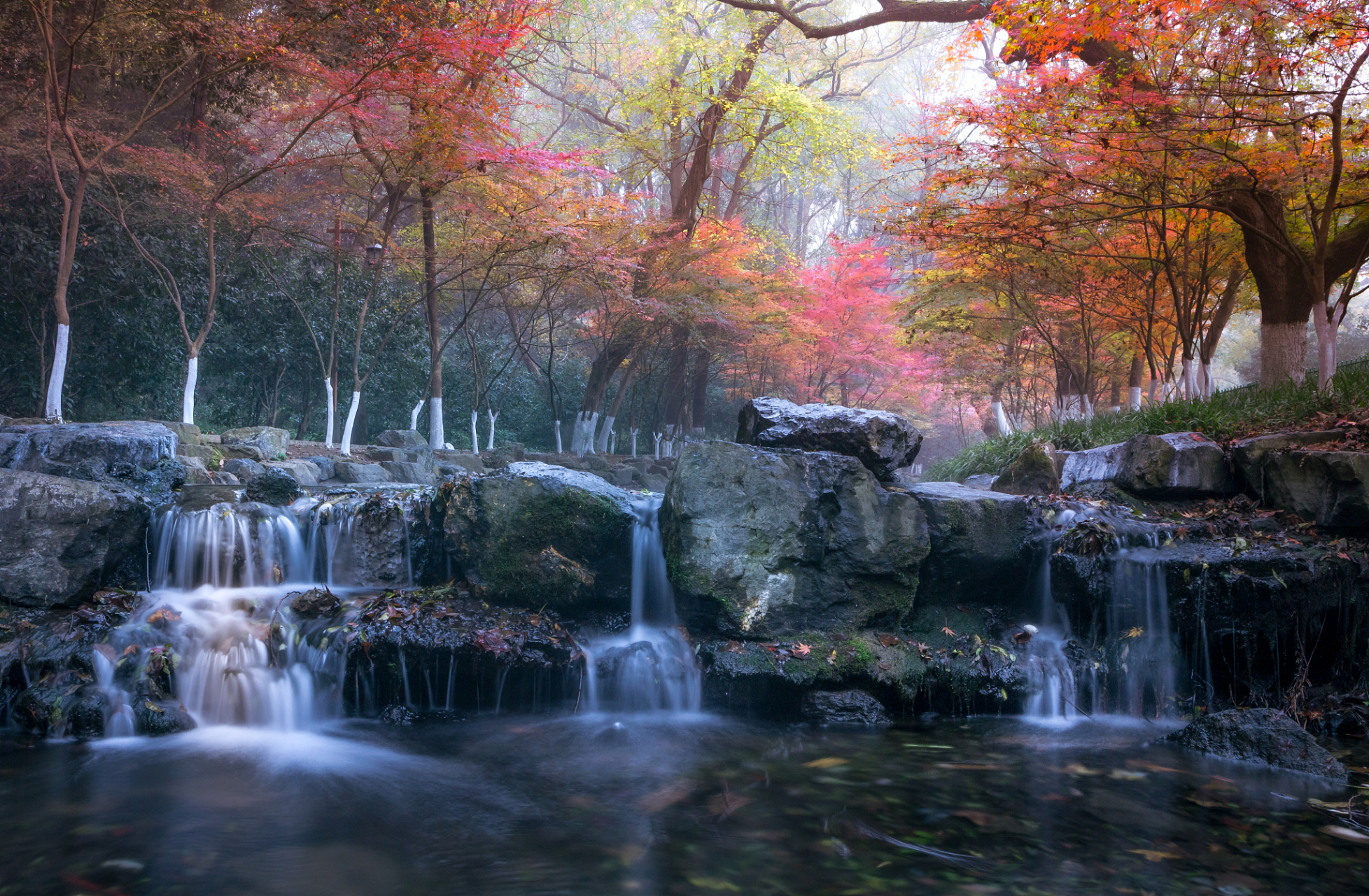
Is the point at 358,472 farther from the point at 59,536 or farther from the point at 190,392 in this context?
the point at 59,536

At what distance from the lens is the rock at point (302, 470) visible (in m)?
10.6

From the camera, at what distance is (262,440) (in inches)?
471

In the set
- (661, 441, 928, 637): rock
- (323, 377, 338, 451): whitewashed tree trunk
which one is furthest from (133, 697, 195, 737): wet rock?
(323, 377, 338, 451): whitewashed tree trunk

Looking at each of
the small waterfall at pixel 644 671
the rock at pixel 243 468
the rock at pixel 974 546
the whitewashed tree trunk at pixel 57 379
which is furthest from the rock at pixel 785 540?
the whitewashed tree trunk at pixel 57 379

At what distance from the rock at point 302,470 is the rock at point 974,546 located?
8.50 metres

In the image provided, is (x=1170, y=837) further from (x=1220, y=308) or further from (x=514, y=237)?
(x=514, y=237)

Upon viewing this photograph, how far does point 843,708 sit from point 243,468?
840 centimetres

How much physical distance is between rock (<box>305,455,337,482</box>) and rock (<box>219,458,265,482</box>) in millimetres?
1395

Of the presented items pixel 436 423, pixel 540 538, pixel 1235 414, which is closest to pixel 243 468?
pixel 540 538

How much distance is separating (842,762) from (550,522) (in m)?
3.19

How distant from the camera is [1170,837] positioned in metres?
3.77

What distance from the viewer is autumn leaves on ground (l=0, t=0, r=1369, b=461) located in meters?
9.09

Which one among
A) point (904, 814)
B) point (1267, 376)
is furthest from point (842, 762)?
point (1267, 376)

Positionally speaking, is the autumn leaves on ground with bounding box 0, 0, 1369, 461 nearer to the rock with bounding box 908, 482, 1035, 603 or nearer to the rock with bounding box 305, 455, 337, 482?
the rock with bounding box 305, 455, 337, 482
